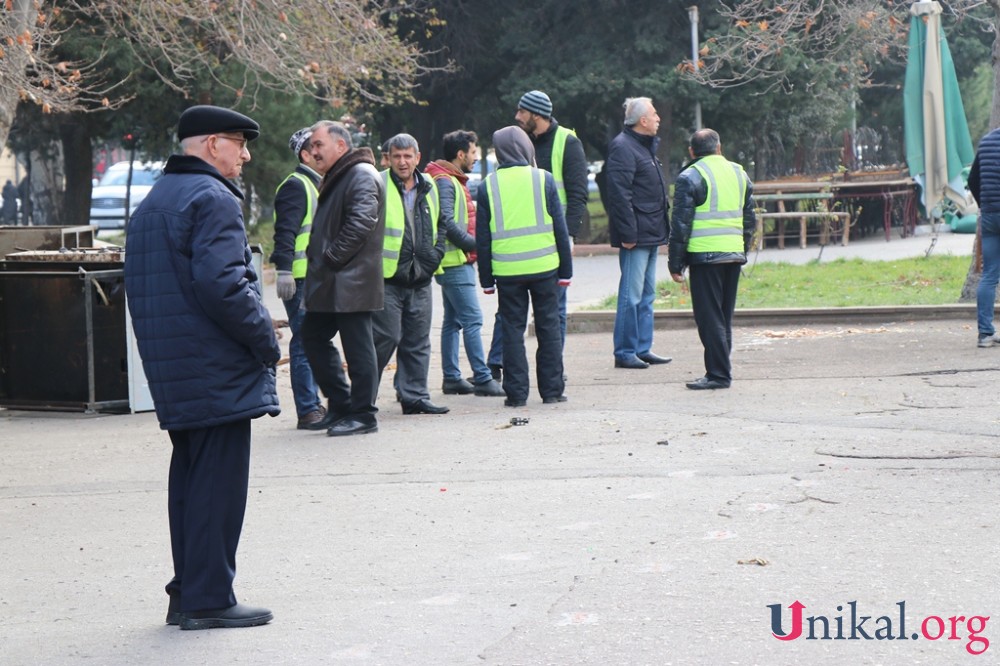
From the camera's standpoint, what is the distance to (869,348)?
12055 mm

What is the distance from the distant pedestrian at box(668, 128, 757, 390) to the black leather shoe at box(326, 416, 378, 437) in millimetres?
2519

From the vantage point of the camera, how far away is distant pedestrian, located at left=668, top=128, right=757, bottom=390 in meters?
10.3

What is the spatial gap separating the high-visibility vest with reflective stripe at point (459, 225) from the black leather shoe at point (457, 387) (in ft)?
2.87

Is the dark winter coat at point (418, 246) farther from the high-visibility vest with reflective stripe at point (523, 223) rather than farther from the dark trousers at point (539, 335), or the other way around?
the dark trousers at point (539, 335)

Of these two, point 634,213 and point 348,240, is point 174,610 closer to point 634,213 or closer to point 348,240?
point 348,240

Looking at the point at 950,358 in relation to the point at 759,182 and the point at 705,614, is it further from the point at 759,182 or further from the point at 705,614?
the point at 759,182

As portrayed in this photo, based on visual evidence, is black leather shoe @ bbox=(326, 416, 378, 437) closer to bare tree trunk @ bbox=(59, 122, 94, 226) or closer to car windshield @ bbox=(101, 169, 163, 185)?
bare tree trunk @ bbox=(59, 122, 94, 226)

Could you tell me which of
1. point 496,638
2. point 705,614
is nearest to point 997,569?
point 705,614

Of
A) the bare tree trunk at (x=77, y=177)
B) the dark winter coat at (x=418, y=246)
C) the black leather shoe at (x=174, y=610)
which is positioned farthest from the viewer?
the bare tree trunk at (x=77, y=177)

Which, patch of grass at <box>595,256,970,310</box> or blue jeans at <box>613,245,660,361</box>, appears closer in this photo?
blue jeans at <box>613,245,660,361</box>

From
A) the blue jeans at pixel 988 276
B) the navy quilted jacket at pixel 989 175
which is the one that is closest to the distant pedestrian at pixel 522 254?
the navy quilted jacket at pixel 989 175

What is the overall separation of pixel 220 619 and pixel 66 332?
235 inches

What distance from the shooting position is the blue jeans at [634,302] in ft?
37.7

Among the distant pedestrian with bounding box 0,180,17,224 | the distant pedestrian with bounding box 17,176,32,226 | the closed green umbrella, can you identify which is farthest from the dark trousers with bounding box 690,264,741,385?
the distant pedestrian with bounding box 0,180,17,224
